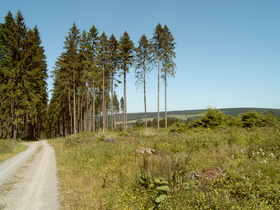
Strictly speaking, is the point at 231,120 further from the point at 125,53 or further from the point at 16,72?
the point at 16,72

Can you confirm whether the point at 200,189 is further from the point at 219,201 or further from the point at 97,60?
the point at 97,60

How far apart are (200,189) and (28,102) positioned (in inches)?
1235

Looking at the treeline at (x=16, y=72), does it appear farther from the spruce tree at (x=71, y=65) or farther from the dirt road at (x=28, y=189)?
the dirt road at (x=28, y=189)

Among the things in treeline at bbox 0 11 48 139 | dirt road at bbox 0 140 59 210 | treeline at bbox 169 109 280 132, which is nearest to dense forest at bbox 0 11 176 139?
treeline at bbox 0 11 48 139

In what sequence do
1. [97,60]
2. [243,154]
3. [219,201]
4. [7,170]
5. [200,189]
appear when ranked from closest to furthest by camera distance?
1. [219,201]
2. [200,189]
3. [243,154]
4. [7,170]
5. [97,60]

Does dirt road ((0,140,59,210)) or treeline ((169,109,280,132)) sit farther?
treeline ((169,109,280,132))

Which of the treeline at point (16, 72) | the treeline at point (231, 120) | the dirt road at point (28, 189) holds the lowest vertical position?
the dirt road at point (28, 189)

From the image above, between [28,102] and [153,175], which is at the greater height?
[28,102]

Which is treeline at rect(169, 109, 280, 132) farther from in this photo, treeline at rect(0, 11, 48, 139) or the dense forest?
treeline at rect(0, 11, 48, 139)

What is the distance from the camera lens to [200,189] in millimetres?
4891

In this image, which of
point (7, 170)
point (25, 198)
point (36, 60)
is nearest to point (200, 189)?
point (25, 198)

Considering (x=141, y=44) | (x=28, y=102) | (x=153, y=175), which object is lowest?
(x=153, y=175)

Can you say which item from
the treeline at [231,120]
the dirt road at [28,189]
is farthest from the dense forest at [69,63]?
the dirt road at [28,189]

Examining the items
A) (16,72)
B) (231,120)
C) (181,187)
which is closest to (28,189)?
(181,187)
